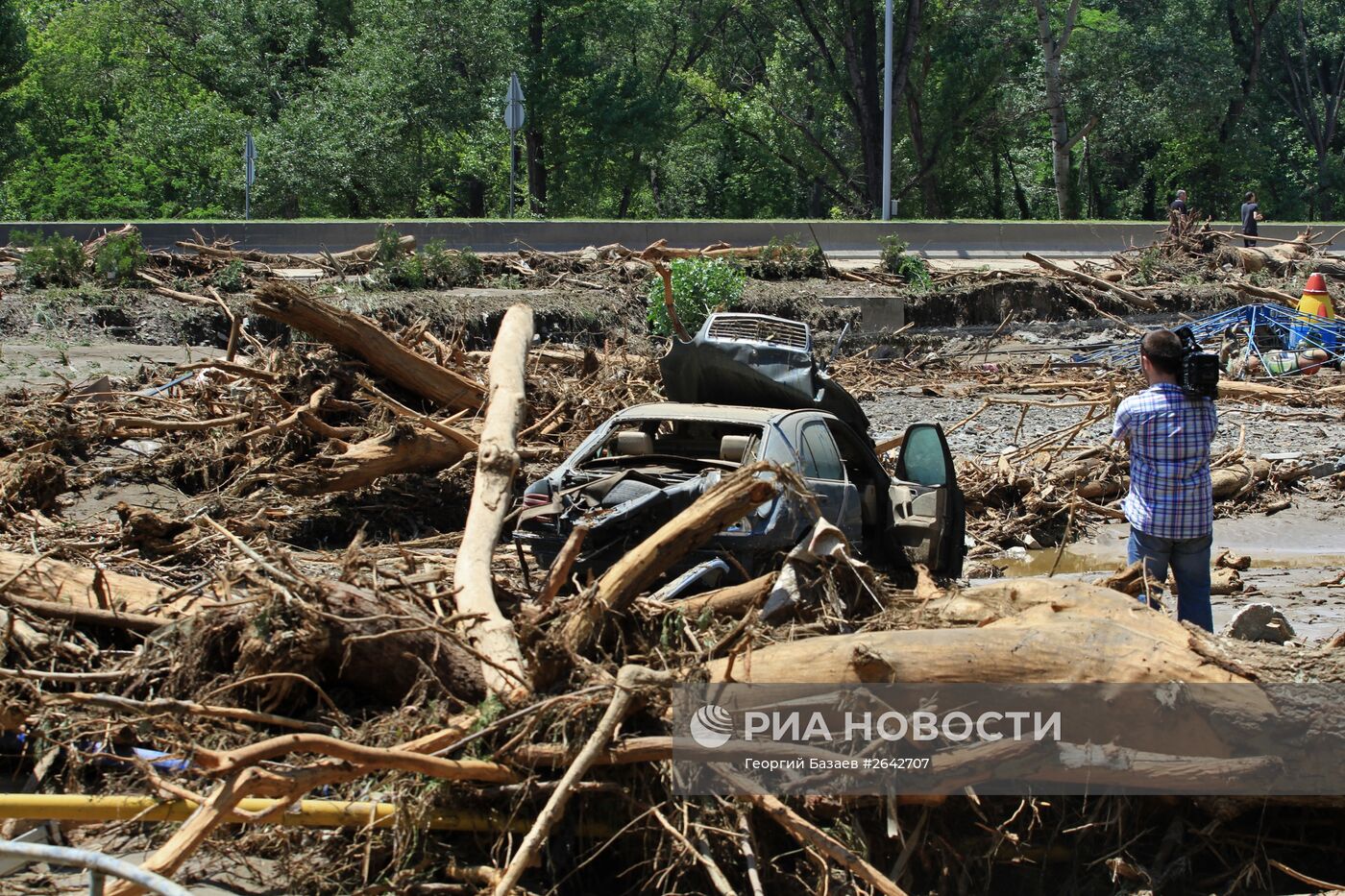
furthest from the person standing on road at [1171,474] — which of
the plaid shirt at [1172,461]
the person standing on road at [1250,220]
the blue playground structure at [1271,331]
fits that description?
the person standing on road at [1250,220]

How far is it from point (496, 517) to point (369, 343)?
4.53 meters

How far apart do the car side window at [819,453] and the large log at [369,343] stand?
4.06m

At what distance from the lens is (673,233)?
23.1 metres

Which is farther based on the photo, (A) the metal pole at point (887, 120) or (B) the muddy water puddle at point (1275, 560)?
(A) the metal pole at point (887, 120)

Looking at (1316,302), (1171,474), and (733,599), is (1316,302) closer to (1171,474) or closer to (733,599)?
(1171,474)

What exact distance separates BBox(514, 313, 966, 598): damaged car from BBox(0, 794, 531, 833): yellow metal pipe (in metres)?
1.69

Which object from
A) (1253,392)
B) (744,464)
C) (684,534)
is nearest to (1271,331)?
(1253,392)

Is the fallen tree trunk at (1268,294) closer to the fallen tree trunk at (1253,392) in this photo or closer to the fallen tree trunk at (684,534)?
the fallen tree trunk at (1253,392)

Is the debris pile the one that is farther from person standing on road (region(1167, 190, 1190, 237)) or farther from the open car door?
person standing on road (region(1167, 190, 1190, 237))

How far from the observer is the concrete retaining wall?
2084 cm

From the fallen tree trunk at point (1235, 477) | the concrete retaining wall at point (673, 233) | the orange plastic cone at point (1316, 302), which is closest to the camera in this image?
the fallen tree trunk at point (1235, 477)

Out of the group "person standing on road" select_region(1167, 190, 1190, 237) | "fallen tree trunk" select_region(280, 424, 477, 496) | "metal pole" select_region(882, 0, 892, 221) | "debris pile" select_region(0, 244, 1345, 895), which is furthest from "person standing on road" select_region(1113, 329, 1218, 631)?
"metal pole" select_region(882, 0, 892, 221)

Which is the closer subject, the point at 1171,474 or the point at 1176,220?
the point at 1171,474

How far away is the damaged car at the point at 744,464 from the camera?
6.57 metres
